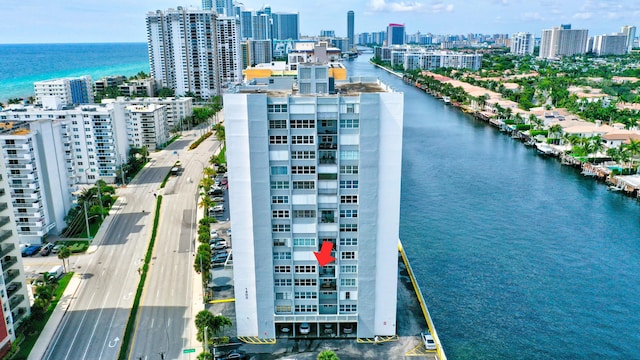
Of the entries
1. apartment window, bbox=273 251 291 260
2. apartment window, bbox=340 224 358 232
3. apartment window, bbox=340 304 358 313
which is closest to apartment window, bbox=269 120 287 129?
apartment window, bbox=340 224 358 232

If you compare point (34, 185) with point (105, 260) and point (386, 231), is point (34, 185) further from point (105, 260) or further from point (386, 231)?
point (386, 231)

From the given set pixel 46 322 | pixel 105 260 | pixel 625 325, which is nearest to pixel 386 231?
pixel 625 325

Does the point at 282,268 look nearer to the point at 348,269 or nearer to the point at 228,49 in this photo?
the point at 348,269

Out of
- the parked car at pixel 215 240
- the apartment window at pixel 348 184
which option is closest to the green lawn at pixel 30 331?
the parked car at pixel 215 240

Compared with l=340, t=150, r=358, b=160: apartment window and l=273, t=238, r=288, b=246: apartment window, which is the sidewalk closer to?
l=273, t=238, r=288, b=246: apartment window

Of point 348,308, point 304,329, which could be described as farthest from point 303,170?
point 304,329
